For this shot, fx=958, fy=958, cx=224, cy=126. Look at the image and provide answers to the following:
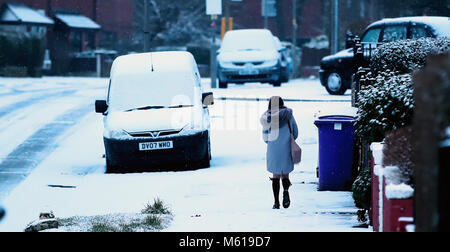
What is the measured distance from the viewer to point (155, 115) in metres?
15.0

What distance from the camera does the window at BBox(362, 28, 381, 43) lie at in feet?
70.5

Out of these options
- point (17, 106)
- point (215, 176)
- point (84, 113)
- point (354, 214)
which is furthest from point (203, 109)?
point (17, 106)

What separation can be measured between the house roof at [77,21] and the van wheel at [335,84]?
32.1m

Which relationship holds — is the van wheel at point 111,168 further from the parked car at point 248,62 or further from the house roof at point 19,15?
the house roof at point 19,15

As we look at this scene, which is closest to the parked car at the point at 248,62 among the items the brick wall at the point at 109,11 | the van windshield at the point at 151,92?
the van windshield at the point at 151,92

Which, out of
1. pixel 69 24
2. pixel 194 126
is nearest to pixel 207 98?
pixel 194 126

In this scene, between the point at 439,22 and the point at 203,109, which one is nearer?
the point at 203,109

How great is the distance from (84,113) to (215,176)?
32.7 ft

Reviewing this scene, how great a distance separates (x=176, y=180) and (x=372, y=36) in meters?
9.51

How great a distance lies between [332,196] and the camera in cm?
1146

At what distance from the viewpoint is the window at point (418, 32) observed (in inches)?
784

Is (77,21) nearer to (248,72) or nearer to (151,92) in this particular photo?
(248,72)

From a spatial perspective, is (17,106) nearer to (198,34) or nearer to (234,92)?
(234,92)

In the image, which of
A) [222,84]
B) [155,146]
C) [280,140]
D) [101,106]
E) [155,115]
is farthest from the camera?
[222,84]
